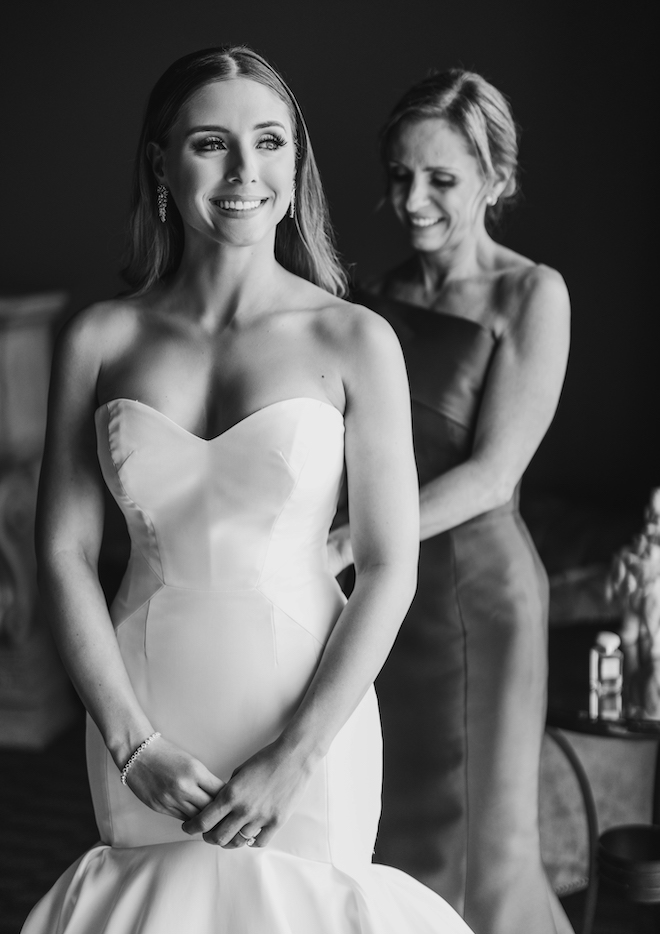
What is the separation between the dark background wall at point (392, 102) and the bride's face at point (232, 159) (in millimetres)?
2716

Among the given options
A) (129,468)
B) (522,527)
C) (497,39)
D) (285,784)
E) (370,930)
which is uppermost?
(497,39)

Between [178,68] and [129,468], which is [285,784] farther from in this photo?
[178,68]

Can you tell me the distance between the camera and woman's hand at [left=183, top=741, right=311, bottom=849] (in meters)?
1.65

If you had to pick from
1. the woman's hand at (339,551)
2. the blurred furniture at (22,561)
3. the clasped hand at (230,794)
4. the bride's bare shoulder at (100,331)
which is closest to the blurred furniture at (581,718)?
the woman's hand at (339,551)

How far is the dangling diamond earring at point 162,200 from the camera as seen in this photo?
1.89 m

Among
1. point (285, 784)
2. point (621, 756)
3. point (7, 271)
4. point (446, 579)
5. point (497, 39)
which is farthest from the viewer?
point (7, 271)

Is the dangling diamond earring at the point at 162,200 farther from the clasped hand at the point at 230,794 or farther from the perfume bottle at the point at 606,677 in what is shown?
the perfume bottle at the point at 606,677

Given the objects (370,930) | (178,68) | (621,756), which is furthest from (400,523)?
(621,756)

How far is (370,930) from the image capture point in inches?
65.6

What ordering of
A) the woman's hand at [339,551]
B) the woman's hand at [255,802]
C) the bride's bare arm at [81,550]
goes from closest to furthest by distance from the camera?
the woman's hand at [255,802] → the bride's bare arm at [81,550] → the woman's hand at [339,551]

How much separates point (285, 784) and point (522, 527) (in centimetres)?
113

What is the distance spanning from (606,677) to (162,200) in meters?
1.45

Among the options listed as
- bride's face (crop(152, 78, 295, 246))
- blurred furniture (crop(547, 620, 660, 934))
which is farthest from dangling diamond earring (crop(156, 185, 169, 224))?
blurred furniture (crop(547, 620, 660, 934))

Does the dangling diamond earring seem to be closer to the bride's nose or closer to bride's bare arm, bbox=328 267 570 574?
the bride's nose
